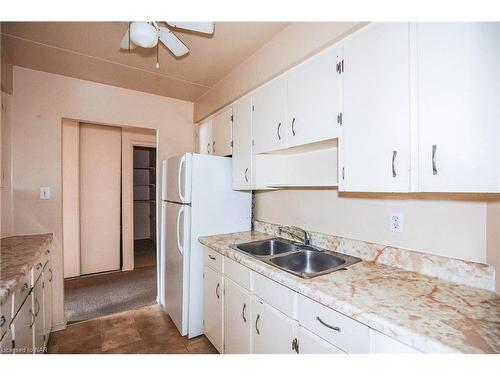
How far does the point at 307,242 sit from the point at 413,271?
72 cm

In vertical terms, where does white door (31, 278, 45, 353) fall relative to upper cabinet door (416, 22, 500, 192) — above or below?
below

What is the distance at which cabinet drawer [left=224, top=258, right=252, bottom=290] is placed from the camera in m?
1.57

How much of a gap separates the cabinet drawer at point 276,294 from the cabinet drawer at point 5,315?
118 centimetres

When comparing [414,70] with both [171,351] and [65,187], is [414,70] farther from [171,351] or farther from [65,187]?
[65,187]

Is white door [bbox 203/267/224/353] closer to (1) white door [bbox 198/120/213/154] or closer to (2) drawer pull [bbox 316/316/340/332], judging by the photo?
(2) drawer pull [bbox 316/316/340/332]

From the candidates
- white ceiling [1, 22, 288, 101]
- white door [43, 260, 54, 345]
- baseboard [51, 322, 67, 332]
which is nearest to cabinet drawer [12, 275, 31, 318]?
white door [43, 260, 54, 345]

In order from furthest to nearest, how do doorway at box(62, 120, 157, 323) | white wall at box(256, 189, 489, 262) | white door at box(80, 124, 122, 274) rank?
white door at box(80, 124, 122, 274) → doorway at box(62, 120, 157, 323) → white wall at box(256, 189, 489, 262)

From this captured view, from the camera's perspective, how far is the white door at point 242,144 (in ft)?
6.84

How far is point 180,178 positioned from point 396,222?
5.61ft

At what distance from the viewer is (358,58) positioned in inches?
50.3

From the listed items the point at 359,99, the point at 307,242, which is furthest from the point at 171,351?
the point at 359,99

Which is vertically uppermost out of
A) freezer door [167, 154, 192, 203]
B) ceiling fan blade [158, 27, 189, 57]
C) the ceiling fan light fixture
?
ceiling fan blade [158, 27, 189, 57]

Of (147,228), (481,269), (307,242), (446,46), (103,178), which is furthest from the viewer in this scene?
(147,228)

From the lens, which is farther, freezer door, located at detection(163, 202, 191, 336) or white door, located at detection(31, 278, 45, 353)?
freezer door, located at detection(163, 202, 191, 336)
